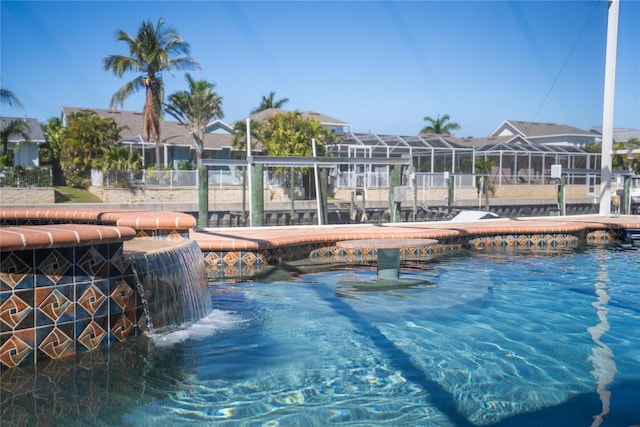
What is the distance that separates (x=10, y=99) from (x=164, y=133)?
14.4 metres

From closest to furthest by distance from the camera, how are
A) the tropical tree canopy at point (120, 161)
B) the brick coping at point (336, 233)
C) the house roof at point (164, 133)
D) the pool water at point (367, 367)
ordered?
the pool water at point (367, 367) → the brick coping at point (336, 233) → the tropical tree canopy at point (120, 161) → the house roof at point (164, 133)

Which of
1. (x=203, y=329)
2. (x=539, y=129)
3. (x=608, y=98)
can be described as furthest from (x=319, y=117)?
(x=203, y=329)

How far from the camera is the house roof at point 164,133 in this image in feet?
128

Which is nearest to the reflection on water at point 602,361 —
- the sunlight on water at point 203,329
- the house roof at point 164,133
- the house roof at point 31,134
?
the sunlight on water at point 203,329

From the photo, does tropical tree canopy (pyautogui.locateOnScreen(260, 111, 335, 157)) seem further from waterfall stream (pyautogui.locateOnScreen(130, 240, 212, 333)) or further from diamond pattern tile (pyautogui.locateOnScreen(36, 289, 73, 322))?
diamond pattern tile (pyautogui.locateOnScreen(36, 289, 73, 322))

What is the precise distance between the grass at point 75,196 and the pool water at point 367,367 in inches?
909

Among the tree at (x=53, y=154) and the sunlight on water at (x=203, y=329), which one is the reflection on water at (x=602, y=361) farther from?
the tree at (x=53, y=154)

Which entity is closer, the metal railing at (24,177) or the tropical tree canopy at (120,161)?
the metal railing at (24,177)

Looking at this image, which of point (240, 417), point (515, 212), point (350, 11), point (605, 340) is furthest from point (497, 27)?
point (240, 417)

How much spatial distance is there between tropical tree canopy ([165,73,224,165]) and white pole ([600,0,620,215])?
2453cm

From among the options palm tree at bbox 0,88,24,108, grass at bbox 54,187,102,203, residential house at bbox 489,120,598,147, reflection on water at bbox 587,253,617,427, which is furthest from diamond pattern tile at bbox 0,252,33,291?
residential house at bbox 489,120,598,147

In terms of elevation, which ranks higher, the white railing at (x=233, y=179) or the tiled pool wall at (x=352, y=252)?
the white railing at (x=233, y=179)

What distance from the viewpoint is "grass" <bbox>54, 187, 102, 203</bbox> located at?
27.8 meters

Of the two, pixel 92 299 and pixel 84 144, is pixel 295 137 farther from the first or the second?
pixel 92 299
